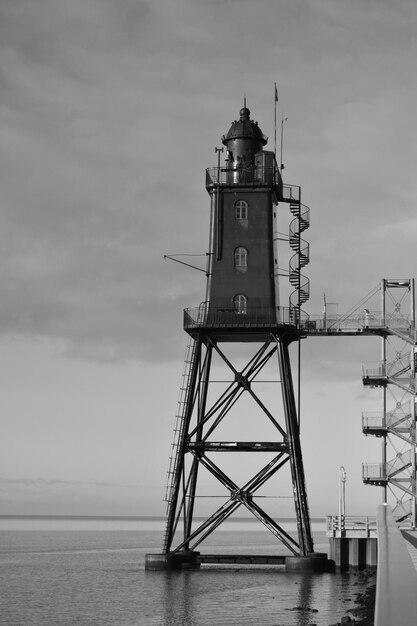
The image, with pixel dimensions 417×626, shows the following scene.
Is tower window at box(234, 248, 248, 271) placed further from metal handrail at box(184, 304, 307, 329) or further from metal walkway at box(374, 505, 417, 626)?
metal walkway at box(374, 505, 417, 626)

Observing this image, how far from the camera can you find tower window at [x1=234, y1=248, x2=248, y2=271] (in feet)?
194

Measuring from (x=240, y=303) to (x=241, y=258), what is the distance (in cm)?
250

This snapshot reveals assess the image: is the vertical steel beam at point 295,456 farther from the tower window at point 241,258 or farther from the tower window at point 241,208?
the tower window at point 241,208

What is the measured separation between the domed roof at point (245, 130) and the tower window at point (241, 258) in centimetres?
644

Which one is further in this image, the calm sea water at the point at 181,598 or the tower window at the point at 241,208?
the tower window at the point at 241,208

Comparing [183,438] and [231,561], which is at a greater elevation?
[183,438]

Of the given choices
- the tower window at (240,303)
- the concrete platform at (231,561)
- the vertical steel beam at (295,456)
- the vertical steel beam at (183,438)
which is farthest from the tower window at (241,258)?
the concrete platform at (231,561)

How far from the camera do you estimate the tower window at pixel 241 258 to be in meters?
59.0

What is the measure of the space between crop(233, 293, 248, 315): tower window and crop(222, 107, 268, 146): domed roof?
29.3 ft

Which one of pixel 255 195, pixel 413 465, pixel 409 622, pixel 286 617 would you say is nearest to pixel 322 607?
pixel 286 617

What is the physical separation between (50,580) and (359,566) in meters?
18.6

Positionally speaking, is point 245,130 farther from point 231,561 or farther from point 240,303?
point 231,561

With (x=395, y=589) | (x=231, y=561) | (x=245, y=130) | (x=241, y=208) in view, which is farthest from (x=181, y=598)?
(x=395, y=589)

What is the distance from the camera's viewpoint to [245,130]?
61375mm
